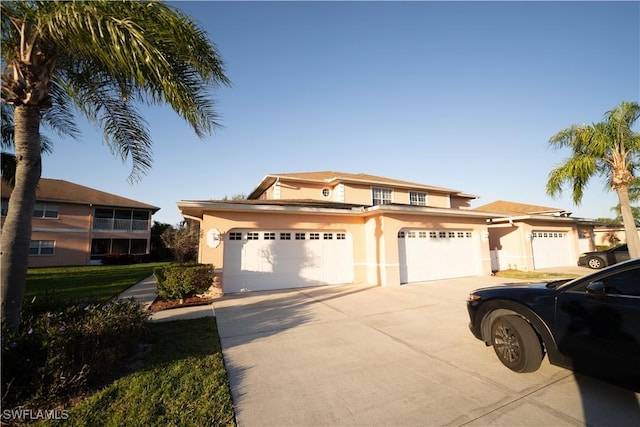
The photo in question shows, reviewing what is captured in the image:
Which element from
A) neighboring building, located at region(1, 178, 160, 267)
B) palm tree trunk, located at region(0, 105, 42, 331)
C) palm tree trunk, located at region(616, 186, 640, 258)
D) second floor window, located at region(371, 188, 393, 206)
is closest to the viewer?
palm tree trunk, located at region(0, 105, 42, 331)

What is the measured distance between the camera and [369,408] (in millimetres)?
3109

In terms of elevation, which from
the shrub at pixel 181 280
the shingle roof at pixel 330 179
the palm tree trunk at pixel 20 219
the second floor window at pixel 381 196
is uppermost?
the shingle roof at pixel 330 179

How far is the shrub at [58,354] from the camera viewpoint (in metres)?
3.04

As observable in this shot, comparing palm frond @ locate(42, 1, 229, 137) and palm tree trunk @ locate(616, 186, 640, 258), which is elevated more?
palm frond @ locate(42, 1, 229, 137)

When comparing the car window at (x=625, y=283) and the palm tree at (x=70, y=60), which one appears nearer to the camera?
the car window at (x=625, y=283)

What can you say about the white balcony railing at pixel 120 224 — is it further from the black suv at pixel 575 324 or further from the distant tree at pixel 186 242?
the black suv at pixel 575 324

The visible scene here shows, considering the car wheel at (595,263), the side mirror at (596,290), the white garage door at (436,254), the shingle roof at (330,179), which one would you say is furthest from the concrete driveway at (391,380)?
the car wheel at (595,263)

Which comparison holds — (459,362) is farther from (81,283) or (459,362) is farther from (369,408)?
(81,283)

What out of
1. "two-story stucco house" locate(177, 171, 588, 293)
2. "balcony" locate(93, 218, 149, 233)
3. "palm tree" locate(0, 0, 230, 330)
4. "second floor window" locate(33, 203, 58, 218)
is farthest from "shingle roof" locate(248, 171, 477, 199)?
"second floor window" locate(33, 203, 58, 218)

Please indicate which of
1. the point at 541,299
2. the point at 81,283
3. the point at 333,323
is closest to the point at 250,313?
the point at 333,323

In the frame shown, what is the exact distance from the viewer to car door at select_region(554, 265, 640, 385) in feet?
9.39

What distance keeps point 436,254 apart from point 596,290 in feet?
33.0

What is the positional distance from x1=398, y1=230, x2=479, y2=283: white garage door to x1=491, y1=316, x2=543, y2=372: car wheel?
25.6ft

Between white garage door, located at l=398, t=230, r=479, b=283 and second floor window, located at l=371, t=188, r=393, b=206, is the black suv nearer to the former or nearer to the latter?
white garage door, located at l=398, t=230, r=479, b=283
